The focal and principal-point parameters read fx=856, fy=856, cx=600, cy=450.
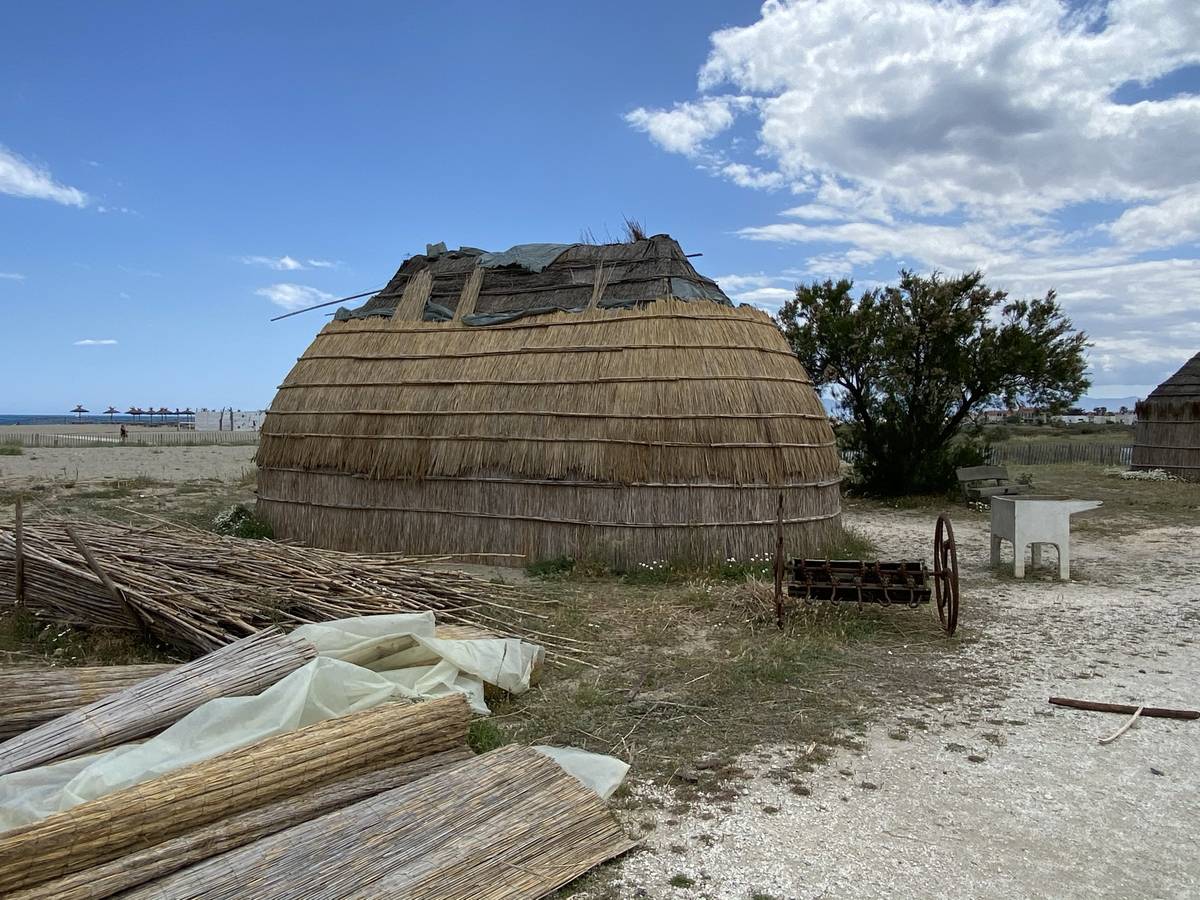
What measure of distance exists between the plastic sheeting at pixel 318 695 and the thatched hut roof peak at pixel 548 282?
6367 millimetres

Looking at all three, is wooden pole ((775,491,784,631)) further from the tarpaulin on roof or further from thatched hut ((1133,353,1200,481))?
thatched hut ((1133,353,1200,481))

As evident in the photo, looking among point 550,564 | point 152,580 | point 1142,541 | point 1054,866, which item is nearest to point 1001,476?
point 1142,541

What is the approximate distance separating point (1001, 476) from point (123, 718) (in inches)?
593

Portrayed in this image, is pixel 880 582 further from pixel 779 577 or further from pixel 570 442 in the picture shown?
pixel 570 442

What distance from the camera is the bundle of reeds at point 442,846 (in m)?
3.25

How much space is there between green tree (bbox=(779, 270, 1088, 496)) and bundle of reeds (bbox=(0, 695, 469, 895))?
14177mm

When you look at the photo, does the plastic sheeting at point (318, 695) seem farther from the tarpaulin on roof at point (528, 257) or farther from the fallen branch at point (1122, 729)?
the tarpaulin on roof at point (528, 257)

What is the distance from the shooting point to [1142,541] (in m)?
13.0

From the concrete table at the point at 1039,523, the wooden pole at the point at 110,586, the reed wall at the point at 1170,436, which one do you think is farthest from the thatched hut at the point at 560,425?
the reed wall at the point at 1170,436

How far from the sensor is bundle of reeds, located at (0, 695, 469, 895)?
318 centimetres

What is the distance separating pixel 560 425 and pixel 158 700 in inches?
249

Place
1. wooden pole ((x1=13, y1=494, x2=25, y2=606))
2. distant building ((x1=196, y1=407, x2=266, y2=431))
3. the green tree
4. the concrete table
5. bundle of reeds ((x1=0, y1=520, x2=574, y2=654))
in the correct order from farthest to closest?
distant building ((x1=196, y1=407, x2=266, y2=431))
the green tree
the concrete table
wooden pole ((x1=13, y1=494, x2=25, y2=606))
bundle of reeds ((x1=0, y1=520, x2=574, y2=654))

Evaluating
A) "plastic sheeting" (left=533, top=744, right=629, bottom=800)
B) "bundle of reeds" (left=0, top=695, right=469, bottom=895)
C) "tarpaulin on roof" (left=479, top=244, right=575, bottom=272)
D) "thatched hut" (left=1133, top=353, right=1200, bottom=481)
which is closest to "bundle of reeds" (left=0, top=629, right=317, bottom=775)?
"bundle of reeds" (left=0, top=695, right=469, bottom=895)

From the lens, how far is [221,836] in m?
3.47
